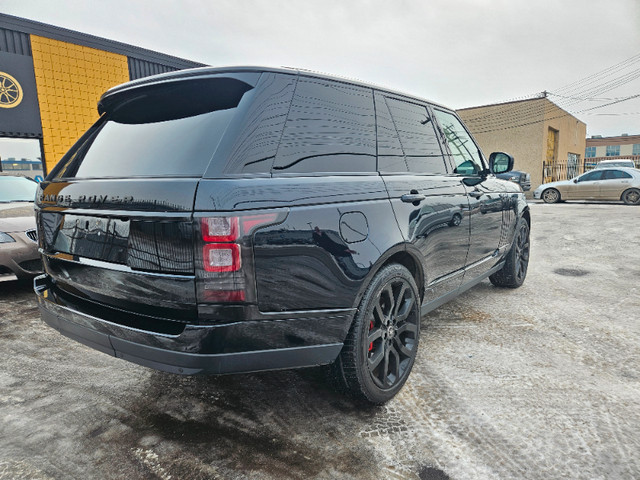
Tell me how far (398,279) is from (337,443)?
3.03ft

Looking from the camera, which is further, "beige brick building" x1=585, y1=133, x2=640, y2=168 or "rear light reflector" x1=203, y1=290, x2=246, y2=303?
"beige brick building" x1=585, y1=133, x2=640, y2=168

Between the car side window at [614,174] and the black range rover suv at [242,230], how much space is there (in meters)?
17.0

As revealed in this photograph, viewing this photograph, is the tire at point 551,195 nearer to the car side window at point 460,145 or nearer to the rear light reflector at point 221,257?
the car side window at point 460,145

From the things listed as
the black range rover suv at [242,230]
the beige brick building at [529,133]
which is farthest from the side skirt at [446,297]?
the beige brick building at [529,133]

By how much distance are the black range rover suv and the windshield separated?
3.94 metres

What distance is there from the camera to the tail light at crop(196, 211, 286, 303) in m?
1.58

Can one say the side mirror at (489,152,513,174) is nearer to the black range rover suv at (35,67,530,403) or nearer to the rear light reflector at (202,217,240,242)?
the black range rover suv at (35,67,530,403)

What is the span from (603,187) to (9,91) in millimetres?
20442

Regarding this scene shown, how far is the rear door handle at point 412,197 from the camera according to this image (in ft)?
7.88

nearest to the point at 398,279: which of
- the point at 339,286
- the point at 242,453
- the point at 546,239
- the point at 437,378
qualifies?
the point at 339,286

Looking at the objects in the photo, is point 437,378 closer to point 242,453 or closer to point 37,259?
point 242,453

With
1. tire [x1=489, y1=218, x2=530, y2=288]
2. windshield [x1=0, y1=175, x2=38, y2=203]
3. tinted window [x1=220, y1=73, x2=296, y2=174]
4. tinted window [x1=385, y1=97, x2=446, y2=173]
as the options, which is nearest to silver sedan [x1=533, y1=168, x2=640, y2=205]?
tire [x1=489, y1=218, x2=530, y2=288]

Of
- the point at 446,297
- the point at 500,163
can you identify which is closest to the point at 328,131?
the point at 446,297

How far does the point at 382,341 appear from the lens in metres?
2.28
